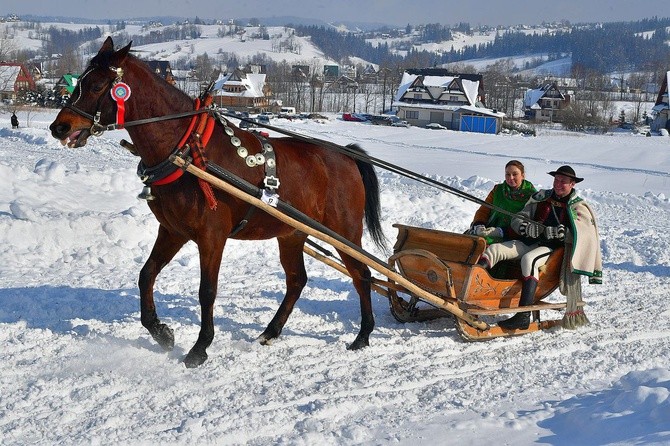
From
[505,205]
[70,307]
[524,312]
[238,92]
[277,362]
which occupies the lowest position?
[277,362]

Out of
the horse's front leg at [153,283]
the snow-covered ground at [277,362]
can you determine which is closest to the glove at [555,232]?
the snow-covered ground at [277,362]

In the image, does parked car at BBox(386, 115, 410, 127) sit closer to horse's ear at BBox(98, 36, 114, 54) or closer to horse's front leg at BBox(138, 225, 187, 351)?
horse's front leg at BBox(138, 225, 187, 351)

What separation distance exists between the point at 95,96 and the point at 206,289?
1.62 metres

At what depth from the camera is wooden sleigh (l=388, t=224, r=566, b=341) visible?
618 cm

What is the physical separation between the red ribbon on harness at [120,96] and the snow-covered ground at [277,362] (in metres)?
1.78

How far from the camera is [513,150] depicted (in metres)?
35.5

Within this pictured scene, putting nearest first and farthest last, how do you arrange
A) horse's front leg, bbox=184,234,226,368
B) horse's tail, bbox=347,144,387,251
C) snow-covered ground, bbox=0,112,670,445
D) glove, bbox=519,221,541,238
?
snow-covered ground, bbox=0,112,670,445
horse's front leg, bbox=184,234,226,368
glove, bbox=519,221,541,238
horse's tail, bbox=347,144,387,251

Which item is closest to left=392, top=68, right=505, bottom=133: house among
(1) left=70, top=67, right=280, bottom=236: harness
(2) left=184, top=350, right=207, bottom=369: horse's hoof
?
(1) left=70, top=67, right=280, bottom=236: harness

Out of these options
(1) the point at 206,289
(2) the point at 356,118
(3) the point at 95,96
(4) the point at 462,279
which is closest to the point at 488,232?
(4) the point at 462,279

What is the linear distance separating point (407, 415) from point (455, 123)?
61768 millimetres

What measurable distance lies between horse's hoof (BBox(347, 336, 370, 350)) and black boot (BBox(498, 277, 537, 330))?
50.0 inches

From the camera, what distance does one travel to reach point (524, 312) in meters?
6.44

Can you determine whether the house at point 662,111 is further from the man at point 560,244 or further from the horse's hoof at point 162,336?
the horse's hoof at point 162,336

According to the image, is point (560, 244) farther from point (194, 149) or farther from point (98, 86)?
point (98, 86)
